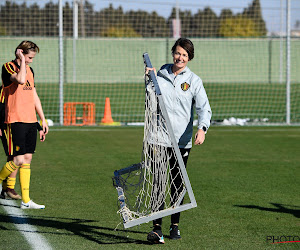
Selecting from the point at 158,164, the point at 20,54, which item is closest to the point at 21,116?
the point at 20,54

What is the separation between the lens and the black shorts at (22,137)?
7.95 metres

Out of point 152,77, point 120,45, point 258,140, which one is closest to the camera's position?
point 152,77

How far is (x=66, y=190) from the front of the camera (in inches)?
360

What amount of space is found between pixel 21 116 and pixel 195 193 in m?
2.70

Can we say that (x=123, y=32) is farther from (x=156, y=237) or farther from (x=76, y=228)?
(x=156, y=237)

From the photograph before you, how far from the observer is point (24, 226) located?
7.13 m

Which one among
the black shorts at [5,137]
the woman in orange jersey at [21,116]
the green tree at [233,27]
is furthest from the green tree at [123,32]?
the woman in orange jersey at [21,116]

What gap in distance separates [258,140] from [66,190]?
701cm

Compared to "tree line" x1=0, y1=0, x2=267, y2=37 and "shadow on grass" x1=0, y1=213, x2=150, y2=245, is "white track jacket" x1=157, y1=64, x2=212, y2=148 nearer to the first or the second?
"shadow on grass" x1=0, y1=213, x2=150, y2=245

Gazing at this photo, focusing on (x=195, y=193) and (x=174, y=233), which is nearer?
A: (x=174, y=233)

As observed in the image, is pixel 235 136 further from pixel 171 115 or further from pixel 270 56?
pixel 270 56

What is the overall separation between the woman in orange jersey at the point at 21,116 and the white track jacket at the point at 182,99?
7.22ft

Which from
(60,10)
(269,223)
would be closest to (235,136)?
(60,10)

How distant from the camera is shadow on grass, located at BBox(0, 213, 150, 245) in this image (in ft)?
21.6
